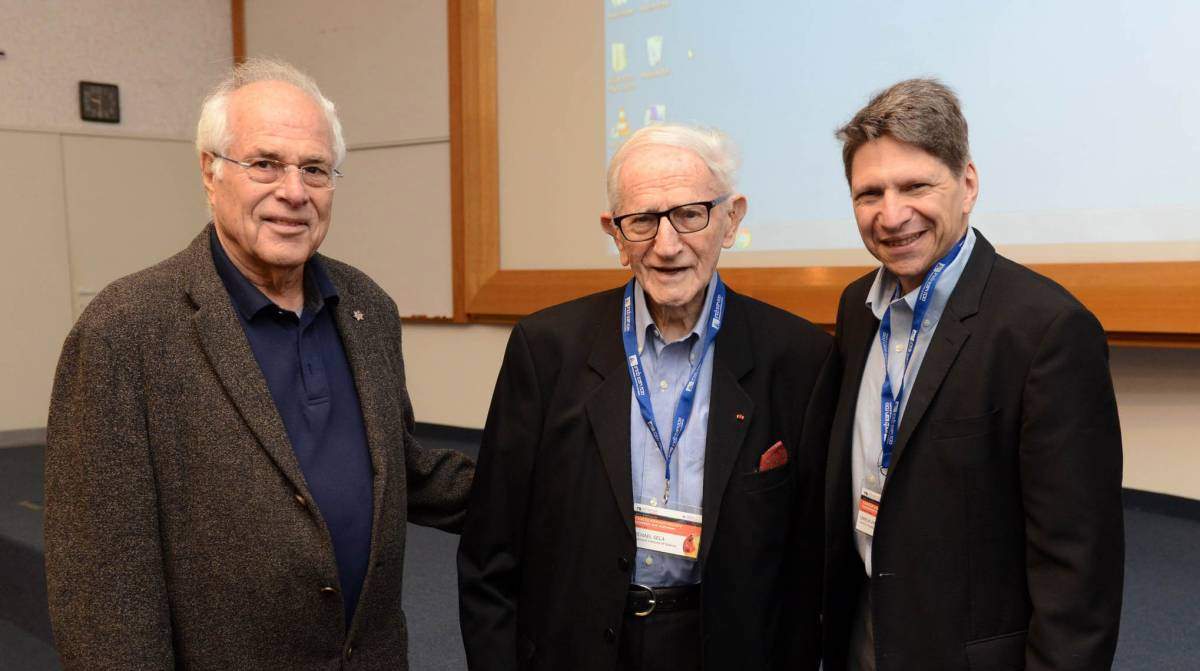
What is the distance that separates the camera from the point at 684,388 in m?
1.59

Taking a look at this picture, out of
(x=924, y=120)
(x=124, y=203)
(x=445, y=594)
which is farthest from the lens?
(x=124, y=203)

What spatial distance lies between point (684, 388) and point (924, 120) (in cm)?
59

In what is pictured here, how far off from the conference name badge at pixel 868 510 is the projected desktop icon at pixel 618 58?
11.9 ft

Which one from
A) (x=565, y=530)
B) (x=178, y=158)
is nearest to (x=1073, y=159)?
(x=565, y=530)

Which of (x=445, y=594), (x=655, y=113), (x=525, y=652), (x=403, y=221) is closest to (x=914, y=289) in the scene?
(x=525, y=652)

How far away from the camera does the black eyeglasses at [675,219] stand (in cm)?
155

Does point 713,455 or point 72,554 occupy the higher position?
point 713,455

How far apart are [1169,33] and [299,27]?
5282mm

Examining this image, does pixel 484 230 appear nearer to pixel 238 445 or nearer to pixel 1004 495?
pixel 238 445

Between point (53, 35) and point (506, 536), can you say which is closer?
point (506, 536)

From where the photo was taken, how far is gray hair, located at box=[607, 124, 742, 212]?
5.12 ft

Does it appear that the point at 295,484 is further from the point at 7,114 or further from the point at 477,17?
the point at 7,114

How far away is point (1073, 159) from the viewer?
3318 millimetres

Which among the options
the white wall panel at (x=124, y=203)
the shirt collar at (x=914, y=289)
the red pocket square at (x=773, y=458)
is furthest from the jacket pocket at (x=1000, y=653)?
the white wall panel at (x=124, y=203)
